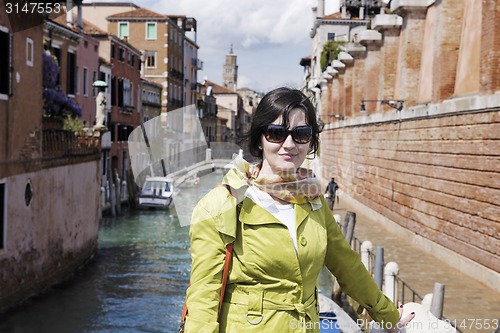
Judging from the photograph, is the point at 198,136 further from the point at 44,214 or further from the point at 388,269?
the point at 44,214

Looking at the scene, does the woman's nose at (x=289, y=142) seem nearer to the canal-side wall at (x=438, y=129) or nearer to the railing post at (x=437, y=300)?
the railing post at (x=437, y=300)

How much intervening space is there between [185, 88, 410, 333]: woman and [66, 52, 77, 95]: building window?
2225 cm

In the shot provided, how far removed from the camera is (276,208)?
7.07ft

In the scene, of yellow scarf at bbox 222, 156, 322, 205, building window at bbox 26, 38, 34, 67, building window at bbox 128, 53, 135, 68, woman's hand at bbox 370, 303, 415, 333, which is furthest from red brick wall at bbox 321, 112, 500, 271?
building window at bbox 128, 53, 135, 68

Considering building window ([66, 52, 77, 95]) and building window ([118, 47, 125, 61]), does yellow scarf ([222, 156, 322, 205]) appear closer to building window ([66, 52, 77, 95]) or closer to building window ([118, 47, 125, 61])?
building window ([66, 52, 77, 95])

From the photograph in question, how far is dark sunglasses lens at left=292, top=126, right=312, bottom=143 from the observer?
7.25 ft

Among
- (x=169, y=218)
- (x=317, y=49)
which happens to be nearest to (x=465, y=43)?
(x=169, y=218)

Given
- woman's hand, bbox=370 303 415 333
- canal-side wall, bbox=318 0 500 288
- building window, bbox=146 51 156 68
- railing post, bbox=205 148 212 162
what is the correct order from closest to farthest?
woman's hand, bbox=370 303 415 333, railing post, bbox=205 148 212 162, canal-side wall, bbox=318 0 500 288, building window, bbox=146 51 156 68

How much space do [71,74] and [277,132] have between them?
2264cm

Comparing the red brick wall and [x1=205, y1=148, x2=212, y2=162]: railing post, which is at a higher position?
[x1=205, y1=148, x2=212, y2=162]: railing post

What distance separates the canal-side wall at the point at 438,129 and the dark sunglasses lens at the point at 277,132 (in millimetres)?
8404

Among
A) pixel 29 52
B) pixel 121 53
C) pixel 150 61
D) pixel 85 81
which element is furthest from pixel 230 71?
pixel 29 52

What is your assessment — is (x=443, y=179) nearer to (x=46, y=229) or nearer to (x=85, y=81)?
(x=46, y=229)

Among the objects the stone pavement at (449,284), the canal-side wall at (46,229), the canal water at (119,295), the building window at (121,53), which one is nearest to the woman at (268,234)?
the stone pavement at (449,284)
